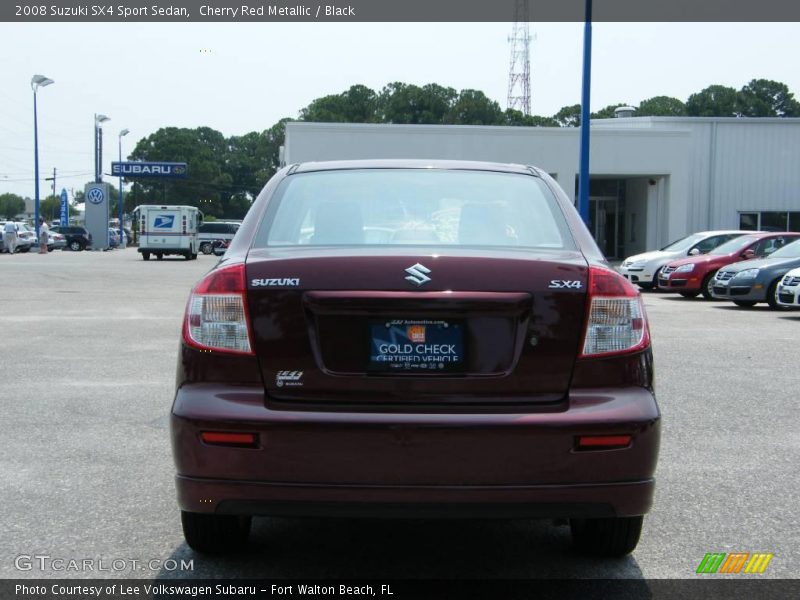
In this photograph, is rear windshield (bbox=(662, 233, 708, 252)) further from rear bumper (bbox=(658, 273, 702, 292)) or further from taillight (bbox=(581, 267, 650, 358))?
taillight (bbox=(581, 267, 650, 358))

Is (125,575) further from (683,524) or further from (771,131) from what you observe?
(771,131)

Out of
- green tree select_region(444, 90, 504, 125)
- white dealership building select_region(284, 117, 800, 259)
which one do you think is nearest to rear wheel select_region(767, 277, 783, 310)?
white dealership building select_region(284, 117, 800, 259)

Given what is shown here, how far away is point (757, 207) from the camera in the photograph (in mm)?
37250

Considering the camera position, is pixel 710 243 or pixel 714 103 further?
pixel 714 103

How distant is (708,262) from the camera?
65.7 ft

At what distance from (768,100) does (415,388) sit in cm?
9939

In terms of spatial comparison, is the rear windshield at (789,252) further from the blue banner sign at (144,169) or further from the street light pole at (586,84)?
the blue banner sign at (144,169)

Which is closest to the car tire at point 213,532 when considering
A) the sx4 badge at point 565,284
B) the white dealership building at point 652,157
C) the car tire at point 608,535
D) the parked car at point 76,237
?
the car tire at point 608,535

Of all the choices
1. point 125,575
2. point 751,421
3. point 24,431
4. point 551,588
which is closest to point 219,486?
point 125,575

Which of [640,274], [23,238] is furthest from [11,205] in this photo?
[640,274]

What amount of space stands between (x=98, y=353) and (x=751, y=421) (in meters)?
6.60

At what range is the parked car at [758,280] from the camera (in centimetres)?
1695

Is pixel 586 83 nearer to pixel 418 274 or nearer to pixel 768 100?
pixel 418 274

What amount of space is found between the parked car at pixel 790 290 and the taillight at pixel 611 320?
12.8 m
